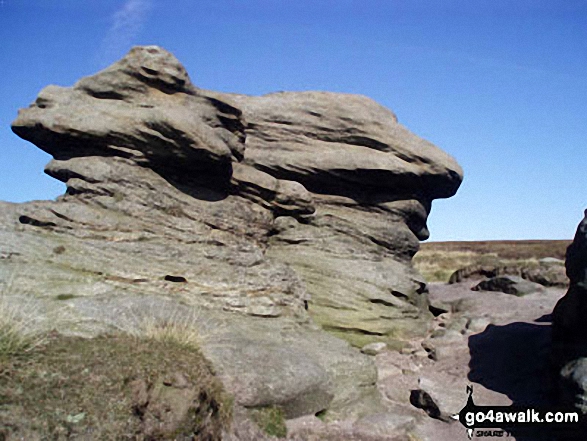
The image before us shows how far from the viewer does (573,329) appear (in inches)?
524

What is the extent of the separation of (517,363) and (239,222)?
33.8ft

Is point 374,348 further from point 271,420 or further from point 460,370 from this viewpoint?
point 271,420

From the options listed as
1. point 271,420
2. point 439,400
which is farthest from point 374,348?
point 271,420

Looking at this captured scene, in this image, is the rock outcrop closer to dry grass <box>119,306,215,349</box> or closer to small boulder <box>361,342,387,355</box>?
small boulder <box>361,342,387,355</box>

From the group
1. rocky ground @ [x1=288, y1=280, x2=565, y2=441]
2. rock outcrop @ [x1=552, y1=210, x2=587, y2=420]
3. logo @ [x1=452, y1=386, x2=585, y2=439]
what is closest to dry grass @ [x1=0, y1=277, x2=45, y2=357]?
rocky ground @ [x1=288, y1=280, x2=565, y2=441]

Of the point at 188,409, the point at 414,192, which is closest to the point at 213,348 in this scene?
the point at 188,409

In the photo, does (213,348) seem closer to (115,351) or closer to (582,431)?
(115,351)

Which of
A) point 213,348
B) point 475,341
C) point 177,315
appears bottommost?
point 213,348

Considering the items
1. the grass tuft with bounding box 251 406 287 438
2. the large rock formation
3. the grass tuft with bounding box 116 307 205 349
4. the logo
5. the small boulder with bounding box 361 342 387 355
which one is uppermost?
the large rock formation

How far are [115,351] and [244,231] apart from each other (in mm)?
9162

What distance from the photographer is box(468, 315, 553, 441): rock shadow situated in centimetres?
1343

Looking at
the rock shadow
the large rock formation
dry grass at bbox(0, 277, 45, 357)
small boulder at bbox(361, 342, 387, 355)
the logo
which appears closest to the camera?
dry grass at bbox(0, 277, 45, 357)

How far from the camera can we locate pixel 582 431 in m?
10.7

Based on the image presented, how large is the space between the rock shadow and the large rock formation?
10.2 feet
